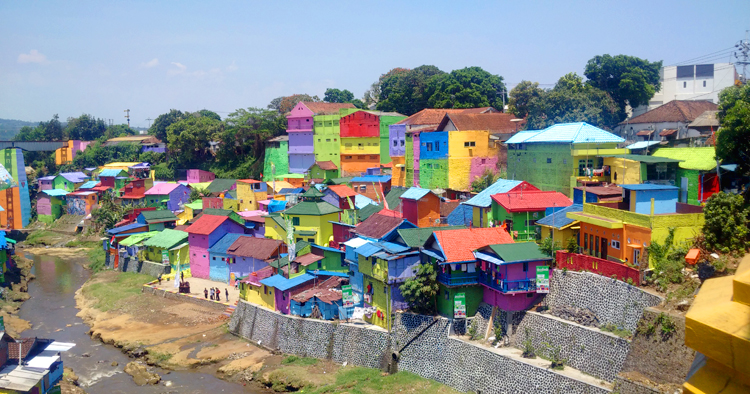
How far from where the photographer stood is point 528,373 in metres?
19.4

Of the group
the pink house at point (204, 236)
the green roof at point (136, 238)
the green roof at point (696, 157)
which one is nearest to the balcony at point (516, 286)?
the green roof at point (696, 157)

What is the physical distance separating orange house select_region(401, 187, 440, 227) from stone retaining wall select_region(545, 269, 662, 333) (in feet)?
33.2

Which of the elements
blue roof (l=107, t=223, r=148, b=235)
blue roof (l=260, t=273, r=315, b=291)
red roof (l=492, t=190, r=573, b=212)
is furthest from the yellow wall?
red roof (l=492, t=190, r=573, b=212)

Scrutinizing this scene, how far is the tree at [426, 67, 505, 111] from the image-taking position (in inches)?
2163

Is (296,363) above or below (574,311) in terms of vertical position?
below

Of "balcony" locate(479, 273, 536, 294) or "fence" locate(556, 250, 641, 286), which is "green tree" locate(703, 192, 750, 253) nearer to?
"fence" locate(556, 250, 641, 286)

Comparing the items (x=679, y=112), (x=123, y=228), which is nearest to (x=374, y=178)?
(x=123, y=228)

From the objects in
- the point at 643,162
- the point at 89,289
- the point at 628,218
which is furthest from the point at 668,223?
the point at 89,289

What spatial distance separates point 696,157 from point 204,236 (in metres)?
28.8

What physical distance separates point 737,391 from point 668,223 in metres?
19.6

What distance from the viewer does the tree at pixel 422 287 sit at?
78.1 feet

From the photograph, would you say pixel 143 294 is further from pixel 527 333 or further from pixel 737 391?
pixel 737 391

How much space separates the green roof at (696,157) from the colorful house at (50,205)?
5778cm

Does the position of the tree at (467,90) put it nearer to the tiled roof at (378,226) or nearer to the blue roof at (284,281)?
the tiled roof at (378,226)
